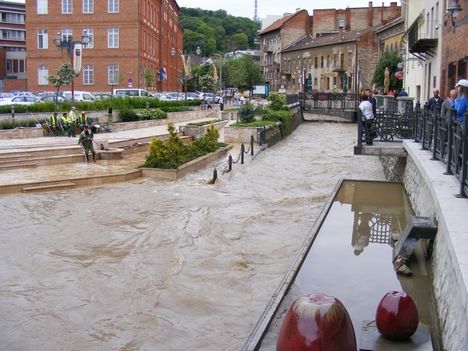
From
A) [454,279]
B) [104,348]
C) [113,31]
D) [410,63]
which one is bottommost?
[104,348]

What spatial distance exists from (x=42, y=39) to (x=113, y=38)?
6.37 m

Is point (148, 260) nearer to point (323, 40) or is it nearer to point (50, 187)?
point (50, 187)

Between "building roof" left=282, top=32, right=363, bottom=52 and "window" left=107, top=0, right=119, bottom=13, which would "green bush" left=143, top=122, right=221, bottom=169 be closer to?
"window" left=107, top=0, right=119, bottom=13

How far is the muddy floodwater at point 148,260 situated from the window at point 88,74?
3669 cm

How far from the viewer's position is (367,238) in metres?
11.4

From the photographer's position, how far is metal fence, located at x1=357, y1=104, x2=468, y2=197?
826cm

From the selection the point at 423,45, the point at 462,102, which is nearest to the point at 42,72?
the point at 423,45

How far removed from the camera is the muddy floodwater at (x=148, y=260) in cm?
760

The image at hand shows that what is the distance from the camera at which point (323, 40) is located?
243 ft

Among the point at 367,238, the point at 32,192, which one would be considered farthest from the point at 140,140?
the point at 367,238

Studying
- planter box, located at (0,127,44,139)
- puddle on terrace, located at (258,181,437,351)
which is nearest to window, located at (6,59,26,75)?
planter box, located at (0,127,44,139)

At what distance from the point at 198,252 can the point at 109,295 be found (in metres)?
2.57

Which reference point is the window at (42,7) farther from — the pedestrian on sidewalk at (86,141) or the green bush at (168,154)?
the green bush at (168,154)

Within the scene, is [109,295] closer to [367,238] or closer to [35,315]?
[35,315]
